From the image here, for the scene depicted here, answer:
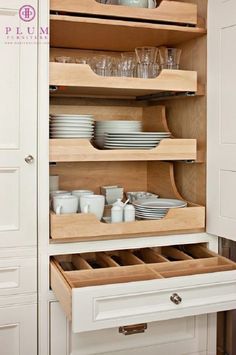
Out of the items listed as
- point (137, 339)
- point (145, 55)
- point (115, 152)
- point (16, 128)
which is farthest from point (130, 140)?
point (137, 339)

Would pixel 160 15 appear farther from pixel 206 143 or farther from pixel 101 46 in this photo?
pixel 206 143

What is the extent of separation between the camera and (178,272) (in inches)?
66.9

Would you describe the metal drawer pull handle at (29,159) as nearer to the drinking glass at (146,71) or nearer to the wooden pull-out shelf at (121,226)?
the wooden pull-out shelf at (121,226)

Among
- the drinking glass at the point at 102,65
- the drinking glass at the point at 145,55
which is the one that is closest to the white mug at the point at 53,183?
the drinking glass at the point at 102,65

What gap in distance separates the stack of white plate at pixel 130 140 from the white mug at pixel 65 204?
0.86ft

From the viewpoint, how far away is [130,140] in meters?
1.87

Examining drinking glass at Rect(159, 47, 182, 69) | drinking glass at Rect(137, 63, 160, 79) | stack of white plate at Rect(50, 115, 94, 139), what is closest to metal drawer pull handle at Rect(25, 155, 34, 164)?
stack of white plate at Rect(50, 115, 94, 139)

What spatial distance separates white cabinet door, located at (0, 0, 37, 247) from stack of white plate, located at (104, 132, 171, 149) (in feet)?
1.05

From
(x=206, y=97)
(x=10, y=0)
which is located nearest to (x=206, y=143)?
(x=206, y=97)

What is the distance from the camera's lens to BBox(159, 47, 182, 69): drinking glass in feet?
6.43

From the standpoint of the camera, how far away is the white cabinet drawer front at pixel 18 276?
5.51ft

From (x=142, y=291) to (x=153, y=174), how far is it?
2.63 feet

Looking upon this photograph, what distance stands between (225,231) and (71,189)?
0.69 metres

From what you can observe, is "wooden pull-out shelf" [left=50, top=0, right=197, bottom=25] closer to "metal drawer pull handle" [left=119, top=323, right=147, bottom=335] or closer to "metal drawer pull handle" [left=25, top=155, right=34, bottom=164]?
"metal drawer pull handle" [left=25, top=155, right=34, bottom=164]
